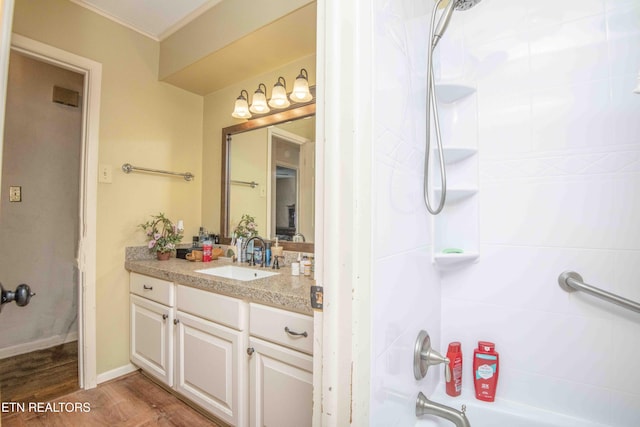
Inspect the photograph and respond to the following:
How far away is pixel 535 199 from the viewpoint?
1.24 m

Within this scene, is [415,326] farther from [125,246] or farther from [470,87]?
[125,246]

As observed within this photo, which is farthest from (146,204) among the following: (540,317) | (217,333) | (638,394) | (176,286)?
(638,394)

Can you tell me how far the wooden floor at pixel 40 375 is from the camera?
1.83m

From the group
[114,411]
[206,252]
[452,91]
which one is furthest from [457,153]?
[114,411]

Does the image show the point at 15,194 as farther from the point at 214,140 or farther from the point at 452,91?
the point at 452,91

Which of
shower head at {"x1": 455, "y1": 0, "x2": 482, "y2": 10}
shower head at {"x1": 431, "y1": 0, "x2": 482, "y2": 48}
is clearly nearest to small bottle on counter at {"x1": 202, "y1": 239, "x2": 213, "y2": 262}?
shower head at {"x1": 431, "y1": 0, "x2": 482, "y2": 48}

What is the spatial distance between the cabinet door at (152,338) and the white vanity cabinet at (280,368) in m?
0.71

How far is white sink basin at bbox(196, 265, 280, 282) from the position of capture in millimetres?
1852

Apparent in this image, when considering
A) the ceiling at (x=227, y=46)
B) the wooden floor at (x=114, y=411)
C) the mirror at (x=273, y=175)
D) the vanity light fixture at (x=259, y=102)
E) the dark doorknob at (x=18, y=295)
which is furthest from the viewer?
the vanity light fixture at (x=259, y=102)

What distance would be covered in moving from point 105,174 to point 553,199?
2.49 meters

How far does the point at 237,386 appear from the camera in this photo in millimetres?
1417

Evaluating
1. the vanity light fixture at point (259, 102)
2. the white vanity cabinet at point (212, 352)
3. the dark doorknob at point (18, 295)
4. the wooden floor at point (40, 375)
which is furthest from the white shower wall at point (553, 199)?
the wooden floor at point (40, 375)

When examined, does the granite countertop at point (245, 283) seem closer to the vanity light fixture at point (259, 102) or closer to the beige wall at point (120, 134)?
the beige wall at point (120, 134)

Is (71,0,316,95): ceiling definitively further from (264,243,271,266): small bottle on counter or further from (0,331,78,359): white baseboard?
(0,331,78,359): white baseboard
